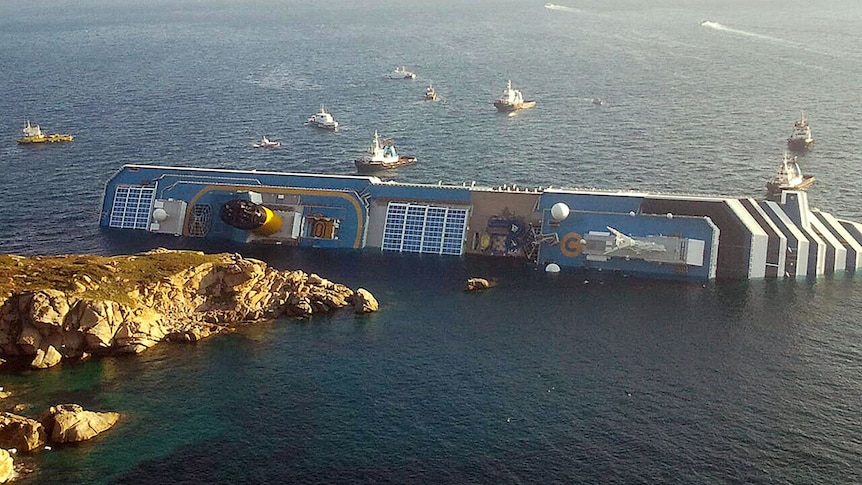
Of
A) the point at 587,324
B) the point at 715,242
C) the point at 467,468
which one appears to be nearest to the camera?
the point at 467,468

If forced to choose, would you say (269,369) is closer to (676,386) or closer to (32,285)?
(32,285)

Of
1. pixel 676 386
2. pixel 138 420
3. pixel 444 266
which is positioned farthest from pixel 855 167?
pixel 138 420

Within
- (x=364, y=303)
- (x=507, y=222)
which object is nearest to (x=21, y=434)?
(x=364, y=303)

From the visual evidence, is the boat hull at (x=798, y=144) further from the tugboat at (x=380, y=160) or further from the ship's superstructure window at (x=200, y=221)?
the ship's superstructure window at (x=200, y=221)

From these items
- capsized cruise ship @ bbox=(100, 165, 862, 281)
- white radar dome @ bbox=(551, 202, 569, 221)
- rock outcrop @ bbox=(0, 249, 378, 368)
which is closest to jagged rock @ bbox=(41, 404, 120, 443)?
rock outcrop @ bbox=(0, 249, 378, 368)

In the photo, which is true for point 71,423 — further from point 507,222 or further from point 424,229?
point 507,222
